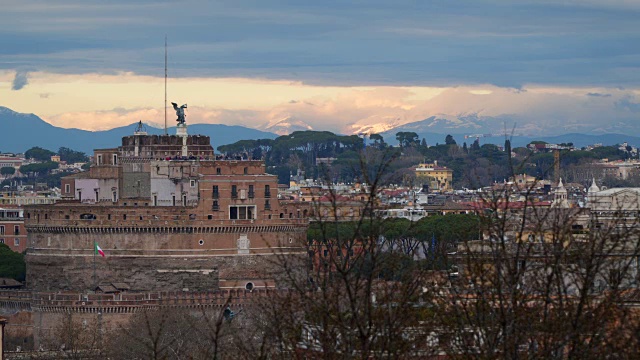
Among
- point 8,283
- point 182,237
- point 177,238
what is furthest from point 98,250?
point 8,283

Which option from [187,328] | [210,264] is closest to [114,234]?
[210,264]

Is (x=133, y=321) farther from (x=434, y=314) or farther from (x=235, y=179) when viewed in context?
(x=434, y=314)

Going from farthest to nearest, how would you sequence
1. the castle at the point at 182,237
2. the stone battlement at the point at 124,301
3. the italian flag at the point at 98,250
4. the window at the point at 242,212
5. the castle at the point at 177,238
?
the window at the point at 242,212 < the italian flag at the point at 98,250 < the castle at the point at 182,237 < the castle at the point at 177,238 < the stone battlement at the point at 124,301

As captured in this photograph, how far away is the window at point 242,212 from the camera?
102 metres

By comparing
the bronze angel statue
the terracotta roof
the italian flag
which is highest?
the bronze angel statue

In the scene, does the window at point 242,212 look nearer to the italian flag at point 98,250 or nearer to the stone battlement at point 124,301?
the italian flag at point 98,250

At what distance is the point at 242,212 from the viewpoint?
337ft

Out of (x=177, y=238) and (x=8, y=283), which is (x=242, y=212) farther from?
(x=8, y=283)

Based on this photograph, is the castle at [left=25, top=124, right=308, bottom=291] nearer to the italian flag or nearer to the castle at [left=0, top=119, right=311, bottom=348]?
the castle at [left=0, top=119, right=311, bottom=348]

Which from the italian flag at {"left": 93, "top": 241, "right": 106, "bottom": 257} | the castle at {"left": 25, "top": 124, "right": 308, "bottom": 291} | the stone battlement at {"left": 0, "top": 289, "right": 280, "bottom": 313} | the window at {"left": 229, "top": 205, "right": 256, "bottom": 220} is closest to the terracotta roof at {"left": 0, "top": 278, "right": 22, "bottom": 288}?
the castle at {"left": 25, "top": 124, "right": 308, "bottom": 291}

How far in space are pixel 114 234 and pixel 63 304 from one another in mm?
8731

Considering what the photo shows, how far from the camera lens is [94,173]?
111 m

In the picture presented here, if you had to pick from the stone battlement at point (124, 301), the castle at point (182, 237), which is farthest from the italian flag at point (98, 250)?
the stone battlement at point (124, 301)

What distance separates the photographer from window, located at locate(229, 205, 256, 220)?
10250cm
